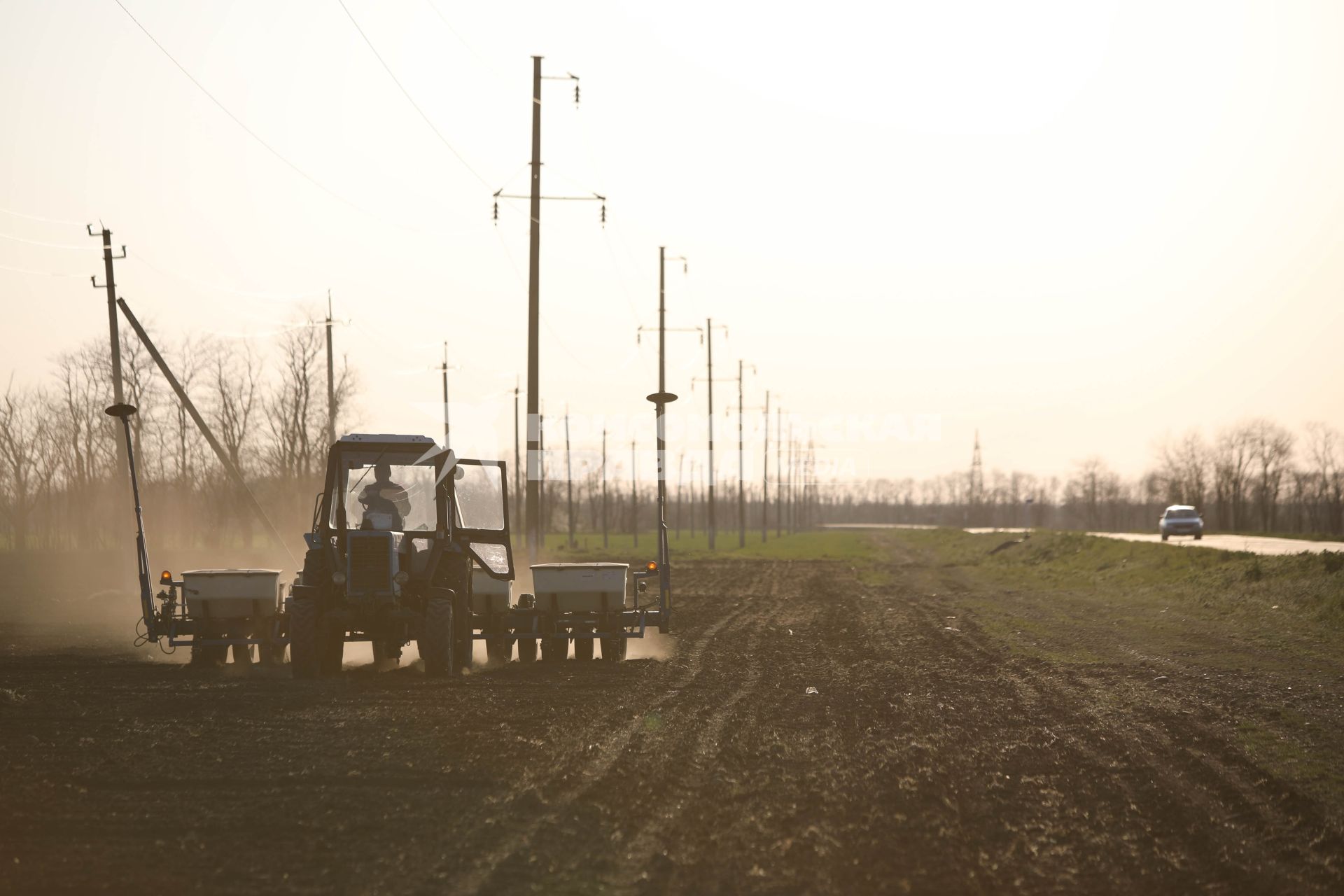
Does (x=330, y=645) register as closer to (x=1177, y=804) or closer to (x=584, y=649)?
(x=584, y=649)

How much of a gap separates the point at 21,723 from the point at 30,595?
31.2 metres

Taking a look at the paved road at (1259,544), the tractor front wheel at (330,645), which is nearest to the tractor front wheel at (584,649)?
the tractor front wheel at (330,645)

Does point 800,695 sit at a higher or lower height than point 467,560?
lower

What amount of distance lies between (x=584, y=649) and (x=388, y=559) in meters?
4.55

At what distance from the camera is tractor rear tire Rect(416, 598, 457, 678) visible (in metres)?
17.0

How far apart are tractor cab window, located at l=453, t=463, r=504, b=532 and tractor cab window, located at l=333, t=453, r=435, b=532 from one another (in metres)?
0.55

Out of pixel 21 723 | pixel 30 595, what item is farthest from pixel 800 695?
pixel 30 595

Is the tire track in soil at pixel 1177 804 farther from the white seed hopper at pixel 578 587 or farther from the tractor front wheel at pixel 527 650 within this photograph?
the tractor front wheel at pixel 527 650

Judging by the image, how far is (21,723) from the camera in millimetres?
13531

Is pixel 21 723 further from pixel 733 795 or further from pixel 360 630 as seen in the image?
pixel 733 795

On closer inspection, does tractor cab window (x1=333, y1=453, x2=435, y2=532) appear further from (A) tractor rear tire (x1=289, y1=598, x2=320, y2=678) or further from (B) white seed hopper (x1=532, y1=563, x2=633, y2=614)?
(B) white seed hopper (x1=532, y1=563, x2=633, y2=614)

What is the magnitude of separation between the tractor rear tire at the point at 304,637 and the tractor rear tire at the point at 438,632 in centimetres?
141

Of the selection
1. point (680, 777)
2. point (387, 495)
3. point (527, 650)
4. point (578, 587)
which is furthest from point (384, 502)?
point (680, 777)

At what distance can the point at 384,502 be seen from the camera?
1730cm
